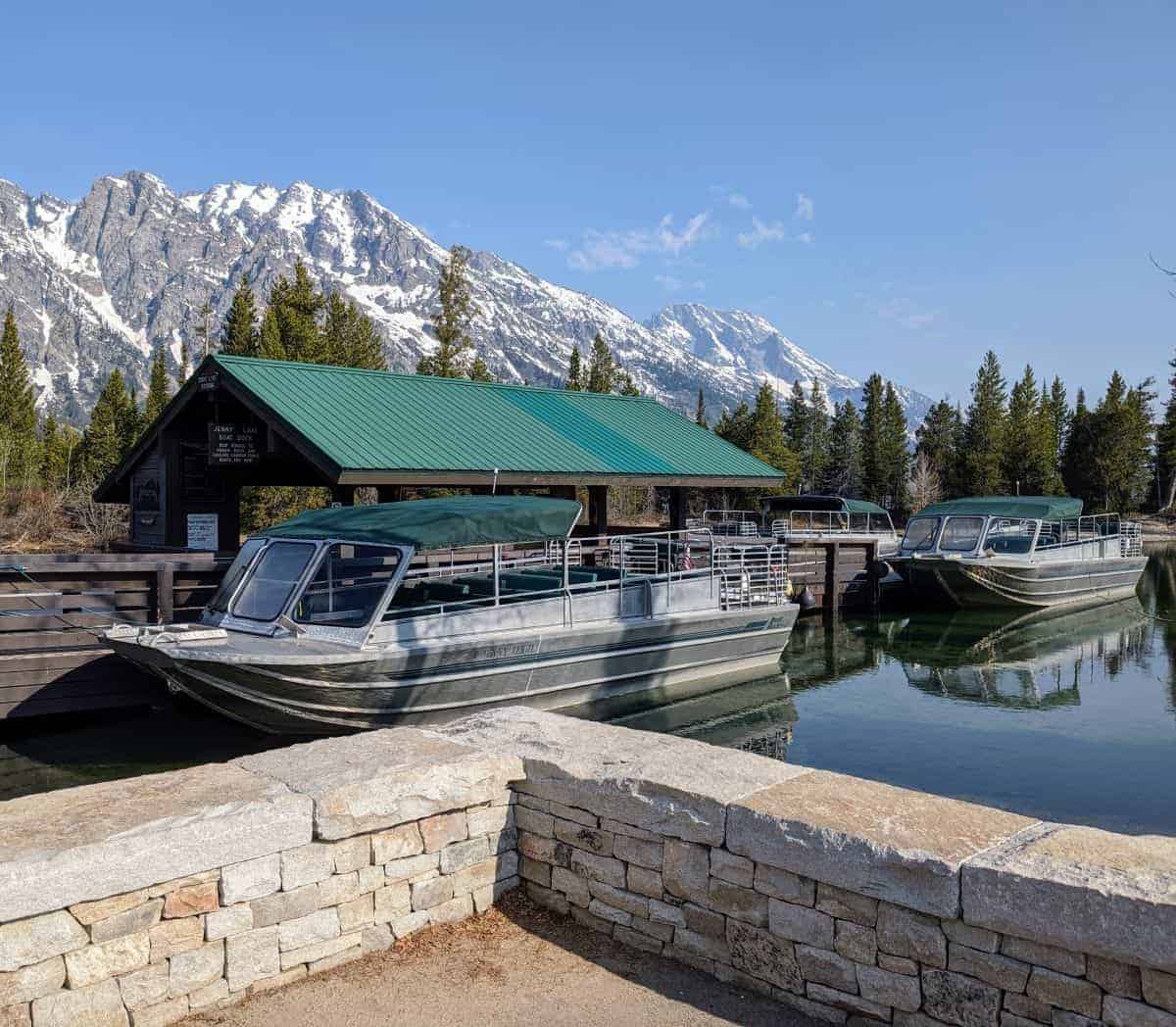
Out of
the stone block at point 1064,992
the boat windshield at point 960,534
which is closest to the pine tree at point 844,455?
the boat windshield at point 960,534

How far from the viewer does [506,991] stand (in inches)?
190

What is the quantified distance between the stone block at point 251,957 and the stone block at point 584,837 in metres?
1.61

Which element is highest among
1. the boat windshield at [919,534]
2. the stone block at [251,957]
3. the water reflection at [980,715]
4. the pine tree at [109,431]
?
the pine tree at [109,431]

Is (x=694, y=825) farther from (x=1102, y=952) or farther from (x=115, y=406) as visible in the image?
(x=115, y=406)

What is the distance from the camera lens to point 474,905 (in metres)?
5.58

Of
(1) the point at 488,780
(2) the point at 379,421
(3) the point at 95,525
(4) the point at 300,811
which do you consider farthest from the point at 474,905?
(3) the point at 95,525

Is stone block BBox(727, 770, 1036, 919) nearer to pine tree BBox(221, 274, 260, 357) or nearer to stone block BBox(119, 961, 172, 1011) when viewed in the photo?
stone block BBox(119, 961, 172, 1011)

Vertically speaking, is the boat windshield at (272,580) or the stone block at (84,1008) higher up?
the boat windshield at (272,580)

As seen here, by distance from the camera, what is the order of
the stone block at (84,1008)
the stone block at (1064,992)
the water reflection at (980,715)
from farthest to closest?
the water reflection at (980,715) < the stone block at (84,1008) < the stone block at (1064,992)

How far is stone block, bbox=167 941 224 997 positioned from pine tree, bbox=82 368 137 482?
1786 inches

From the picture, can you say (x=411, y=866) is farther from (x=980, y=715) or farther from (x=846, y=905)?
(x=980, y=715)

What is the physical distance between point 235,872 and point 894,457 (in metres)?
81.2

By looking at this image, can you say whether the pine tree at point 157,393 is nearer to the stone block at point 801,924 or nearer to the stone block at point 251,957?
the stone block at point 251,957

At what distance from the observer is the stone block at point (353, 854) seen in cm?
492
